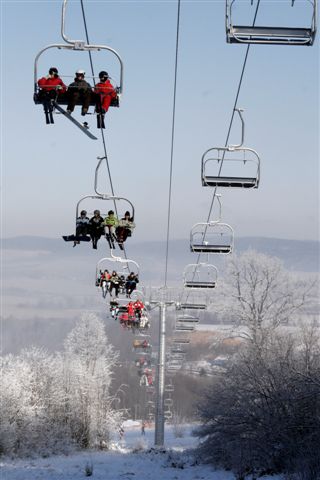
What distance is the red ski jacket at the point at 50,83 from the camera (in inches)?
552

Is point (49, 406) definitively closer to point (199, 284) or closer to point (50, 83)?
point (199, 284)

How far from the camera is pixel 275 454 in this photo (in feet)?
104

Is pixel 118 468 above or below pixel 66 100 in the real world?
below

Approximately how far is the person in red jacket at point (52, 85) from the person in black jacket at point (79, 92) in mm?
145

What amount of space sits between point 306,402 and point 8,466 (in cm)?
1759

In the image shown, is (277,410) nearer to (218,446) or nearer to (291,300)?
(218,446)

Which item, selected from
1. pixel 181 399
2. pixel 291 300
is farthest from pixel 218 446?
pixel 181 399

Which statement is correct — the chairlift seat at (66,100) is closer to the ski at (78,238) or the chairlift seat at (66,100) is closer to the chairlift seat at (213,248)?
the ski at (78,238)

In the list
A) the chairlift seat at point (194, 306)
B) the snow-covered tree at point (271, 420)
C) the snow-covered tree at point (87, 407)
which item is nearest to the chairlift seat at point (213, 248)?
the snow-covered tree at point (271, 420)

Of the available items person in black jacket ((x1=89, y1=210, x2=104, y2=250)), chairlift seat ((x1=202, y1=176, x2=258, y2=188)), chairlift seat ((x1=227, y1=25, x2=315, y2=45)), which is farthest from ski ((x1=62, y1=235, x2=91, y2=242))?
chairlift seat ((x1=227, y1=25, x2=315, y2=45))

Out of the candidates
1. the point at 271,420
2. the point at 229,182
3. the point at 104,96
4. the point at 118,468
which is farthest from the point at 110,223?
the point at 118,468

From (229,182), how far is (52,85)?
583 centimetres

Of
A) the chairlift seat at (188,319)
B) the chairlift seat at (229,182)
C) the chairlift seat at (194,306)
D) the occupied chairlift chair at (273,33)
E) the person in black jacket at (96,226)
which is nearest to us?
the occupied chairlift chair at (273,33)

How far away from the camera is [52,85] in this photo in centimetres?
1407
